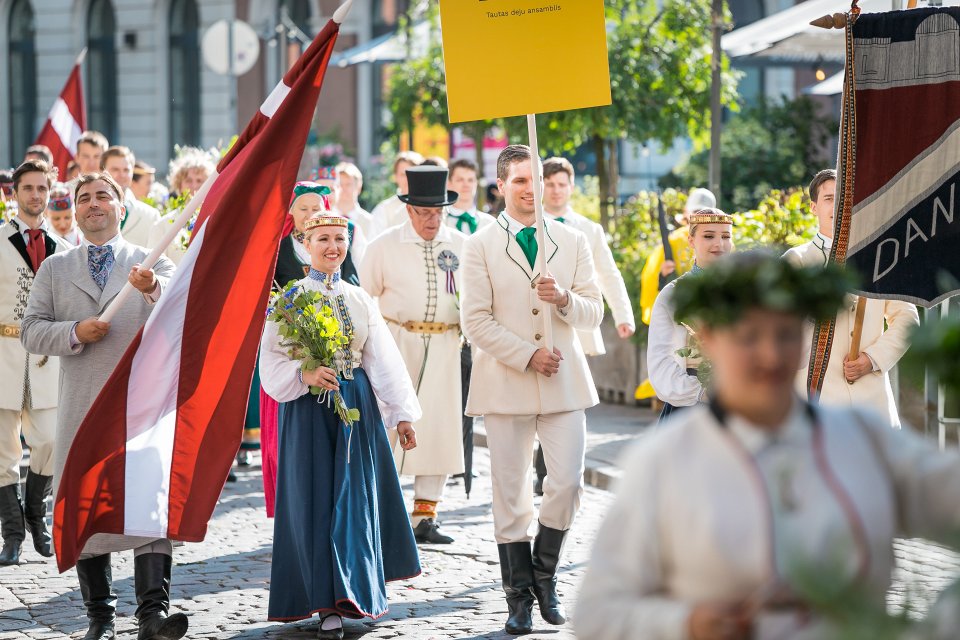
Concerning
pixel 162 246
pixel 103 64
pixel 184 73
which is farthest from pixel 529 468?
pixel 103 64

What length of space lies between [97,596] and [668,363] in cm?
261


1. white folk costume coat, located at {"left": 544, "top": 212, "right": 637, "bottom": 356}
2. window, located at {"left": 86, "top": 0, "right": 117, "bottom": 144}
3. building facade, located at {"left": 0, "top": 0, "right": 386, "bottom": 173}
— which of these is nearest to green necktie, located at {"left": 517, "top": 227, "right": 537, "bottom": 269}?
white folk costume coat, located at {"left": 544, "top": 212, "right": 637, "bottom": 356}

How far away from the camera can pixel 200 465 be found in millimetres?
5977

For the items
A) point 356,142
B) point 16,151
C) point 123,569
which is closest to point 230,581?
point 123,569

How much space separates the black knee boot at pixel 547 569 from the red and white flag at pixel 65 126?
10.2 meters

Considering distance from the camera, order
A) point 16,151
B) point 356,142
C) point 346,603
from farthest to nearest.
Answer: point 16,151 → point 356,142 → point 346,603

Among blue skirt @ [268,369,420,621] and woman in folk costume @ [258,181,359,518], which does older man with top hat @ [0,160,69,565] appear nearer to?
woman in folk costume @ [258,181,359,518]

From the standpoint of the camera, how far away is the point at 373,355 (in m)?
6.86

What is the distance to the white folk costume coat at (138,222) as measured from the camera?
38.1ft

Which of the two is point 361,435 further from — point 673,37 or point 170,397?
point 673,37

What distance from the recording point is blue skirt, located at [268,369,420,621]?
6.39 meters

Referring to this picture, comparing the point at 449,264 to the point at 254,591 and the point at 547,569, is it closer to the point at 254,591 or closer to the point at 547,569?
the point at 254,591

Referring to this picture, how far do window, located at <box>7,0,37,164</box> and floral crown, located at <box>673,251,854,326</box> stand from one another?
35.5 meters

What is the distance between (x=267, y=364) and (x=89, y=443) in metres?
1.11
